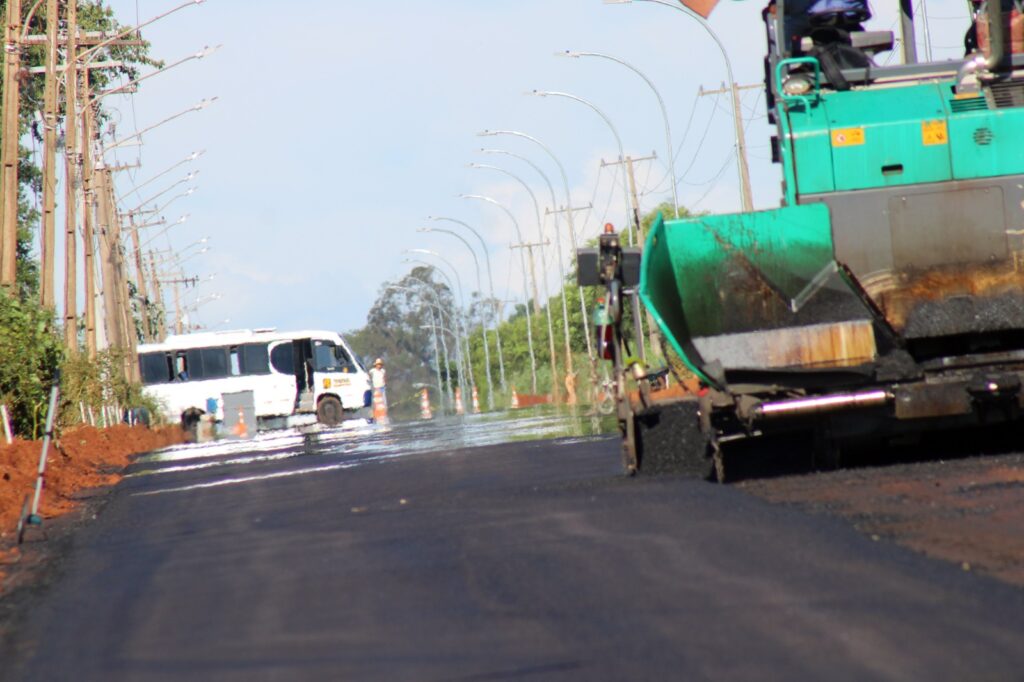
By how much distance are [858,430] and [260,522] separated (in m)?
A: 4.29

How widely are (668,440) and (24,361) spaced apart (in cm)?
1523

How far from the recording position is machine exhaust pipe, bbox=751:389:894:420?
10.9 meters

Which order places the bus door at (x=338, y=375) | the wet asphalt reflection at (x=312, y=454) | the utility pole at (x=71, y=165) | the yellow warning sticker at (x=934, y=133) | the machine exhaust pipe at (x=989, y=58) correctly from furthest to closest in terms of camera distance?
the bus door at (x=338, y=375)
the utility pole at (x=71, y=165)
the wet asphalt reflection at (x=312, y=454)
the yellow warning sticker at (x=934, y=133)
the machine exhaust pipe at (x=989, y=58)

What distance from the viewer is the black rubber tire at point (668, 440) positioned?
12664mm

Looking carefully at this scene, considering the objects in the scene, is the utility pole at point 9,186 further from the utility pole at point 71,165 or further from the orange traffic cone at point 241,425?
the orange traffic cone at point 241,425

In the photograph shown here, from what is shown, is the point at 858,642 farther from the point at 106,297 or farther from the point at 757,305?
the point at 106,297

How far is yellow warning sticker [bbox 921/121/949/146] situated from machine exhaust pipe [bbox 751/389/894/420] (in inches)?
73.1

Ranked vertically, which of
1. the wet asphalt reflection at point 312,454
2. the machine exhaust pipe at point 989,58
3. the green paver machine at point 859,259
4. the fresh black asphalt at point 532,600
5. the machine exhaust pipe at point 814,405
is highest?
the machine exhaust pipe at point 989,58

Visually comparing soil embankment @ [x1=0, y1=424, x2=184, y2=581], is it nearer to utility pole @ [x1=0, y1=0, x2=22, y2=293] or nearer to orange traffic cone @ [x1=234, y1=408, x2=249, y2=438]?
utility pole @ [x1=0, y1=0, x2=22, y2=293]

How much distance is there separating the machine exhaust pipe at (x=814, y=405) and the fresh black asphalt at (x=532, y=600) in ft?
2.02

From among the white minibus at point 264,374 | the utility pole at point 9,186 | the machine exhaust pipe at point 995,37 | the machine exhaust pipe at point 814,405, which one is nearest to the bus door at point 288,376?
the white minibus at point 264,374

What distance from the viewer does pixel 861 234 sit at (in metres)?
11.5

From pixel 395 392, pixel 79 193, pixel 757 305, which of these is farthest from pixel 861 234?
pixel 395 392

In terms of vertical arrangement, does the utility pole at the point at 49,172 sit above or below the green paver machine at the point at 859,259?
above
